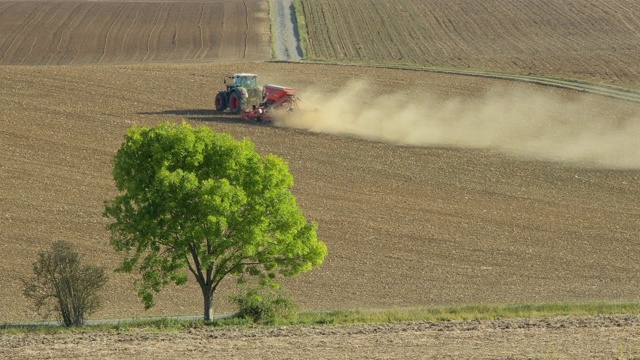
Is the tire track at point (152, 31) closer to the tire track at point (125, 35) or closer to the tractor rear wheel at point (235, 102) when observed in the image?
the tire track at point (125, 35)

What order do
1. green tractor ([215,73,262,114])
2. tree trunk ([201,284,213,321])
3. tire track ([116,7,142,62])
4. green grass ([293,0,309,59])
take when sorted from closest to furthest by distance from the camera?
tree trunk ([201,284,213,321]), green tractor ([215,73,262,114]), green grass ([293,0,309,59]), tire track ([116,7,142,62])

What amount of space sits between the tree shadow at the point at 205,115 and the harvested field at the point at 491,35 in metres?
20.6

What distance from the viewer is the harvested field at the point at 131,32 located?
77438 mm

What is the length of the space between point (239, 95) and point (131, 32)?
32.7 metres

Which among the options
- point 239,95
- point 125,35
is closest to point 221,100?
point 239,95

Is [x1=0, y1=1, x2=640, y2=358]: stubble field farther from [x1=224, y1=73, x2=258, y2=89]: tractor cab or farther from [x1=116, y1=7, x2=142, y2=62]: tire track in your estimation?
[x1=116, y1=7, x2=142, y2=62]: tire track

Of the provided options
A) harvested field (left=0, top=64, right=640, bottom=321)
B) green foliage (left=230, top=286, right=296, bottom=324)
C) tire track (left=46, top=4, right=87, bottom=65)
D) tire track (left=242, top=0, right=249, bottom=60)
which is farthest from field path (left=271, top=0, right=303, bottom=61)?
green foliage (left=230, top=286, right=296, bottom=324)

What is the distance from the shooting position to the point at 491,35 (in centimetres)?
8450

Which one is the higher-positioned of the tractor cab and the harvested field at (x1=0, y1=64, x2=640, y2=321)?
the tractor cab

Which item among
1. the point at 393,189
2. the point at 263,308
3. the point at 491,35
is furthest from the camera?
the point at 491,35

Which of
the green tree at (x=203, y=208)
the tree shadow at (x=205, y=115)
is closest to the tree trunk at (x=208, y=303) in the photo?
the green tree at (x=203, y=208)

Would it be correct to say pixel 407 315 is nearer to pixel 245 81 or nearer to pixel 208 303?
pixel 208 303

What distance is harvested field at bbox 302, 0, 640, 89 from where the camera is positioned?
242 feet

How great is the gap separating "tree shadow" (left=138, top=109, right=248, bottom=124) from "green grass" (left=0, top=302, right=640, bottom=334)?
24.4 metres
